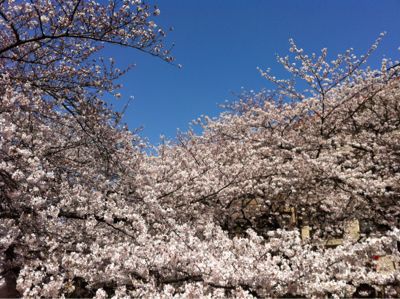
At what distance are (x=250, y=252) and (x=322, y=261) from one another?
828mm

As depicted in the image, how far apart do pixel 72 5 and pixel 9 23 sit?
0.90 metres

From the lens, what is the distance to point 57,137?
7.02 meters

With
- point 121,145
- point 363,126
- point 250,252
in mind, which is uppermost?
point 363,126

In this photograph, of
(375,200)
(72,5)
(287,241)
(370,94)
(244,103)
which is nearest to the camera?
(287,241)

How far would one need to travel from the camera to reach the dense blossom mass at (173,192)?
3631 mm

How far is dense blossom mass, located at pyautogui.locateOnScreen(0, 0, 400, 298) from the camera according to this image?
3.63 meters

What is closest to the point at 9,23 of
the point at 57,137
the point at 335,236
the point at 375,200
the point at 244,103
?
the point at 57,137

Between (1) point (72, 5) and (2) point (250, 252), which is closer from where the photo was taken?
(2) point (250, 252)

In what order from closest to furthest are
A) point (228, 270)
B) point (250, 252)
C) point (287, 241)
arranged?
point (228, 270), point (250, 252), point (287, 241)

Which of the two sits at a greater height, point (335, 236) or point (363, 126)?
point (363, 126)

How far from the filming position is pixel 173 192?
273 inches

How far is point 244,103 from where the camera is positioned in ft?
62.6

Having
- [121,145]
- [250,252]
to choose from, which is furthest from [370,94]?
[250,252]

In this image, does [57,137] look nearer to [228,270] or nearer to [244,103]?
[228,270]
